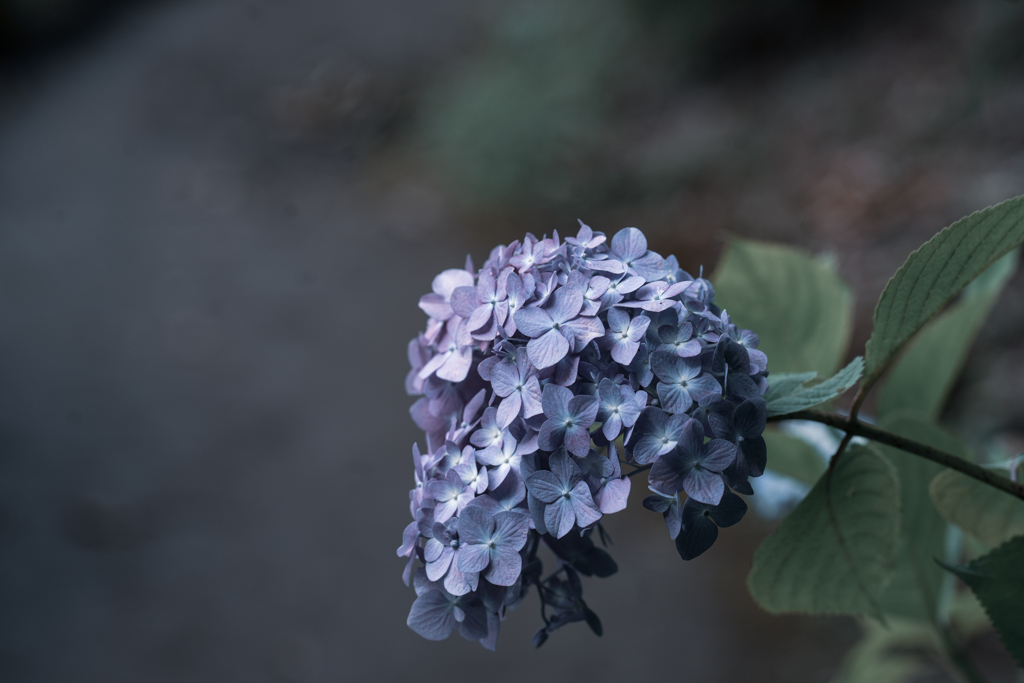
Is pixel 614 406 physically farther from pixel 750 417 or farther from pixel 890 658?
pixel 890 658

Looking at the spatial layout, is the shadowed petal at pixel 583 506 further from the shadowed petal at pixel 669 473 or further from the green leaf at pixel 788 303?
the green leaf at pixel 788 303

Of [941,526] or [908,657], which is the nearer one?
[941,526]

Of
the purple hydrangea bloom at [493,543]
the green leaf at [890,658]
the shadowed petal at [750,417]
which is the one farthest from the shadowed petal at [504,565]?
Answer: the green leaf at [890,658]

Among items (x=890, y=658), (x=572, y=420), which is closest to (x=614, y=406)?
(x=572, y=420)

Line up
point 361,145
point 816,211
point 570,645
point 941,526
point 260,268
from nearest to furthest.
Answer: point 941,526 < point 570,645 < point 816,211 < point 260,268 < point 361,145

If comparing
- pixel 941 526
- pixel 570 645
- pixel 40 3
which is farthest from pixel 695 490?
pixel 40 3

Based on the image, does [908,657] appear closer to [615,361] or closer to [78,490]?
[615,361]

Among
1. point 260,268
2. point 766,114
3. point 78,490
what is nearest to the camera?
point 78,490
